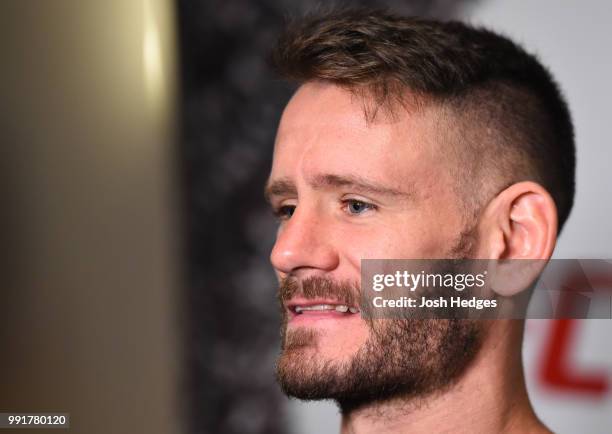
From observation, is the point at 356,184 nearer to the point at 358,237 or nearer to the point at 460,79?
the point at 358,237

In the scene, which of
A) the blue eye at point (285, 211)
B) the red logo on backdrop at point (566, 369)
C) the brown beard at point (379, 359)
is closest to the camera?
the brown beard at point (379, 359)

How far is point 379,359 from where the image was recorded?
1.10 meters

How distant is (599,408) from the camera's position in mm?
1481

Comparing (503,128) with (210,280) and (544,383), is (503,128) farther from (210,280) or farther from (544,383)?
(210,280)

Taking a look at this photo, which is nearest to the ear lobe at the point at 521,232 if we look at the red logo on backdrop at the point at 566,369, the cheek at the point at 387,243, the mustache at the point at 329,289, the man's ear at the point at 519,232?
the man's ear at the point at 519,232

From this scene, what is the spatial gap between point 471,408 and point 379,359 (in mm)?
164

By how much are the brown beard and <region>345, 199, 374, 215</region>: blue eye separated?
0.11m

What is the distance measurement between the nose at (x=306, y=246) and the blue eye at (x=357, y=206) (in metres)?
0.04

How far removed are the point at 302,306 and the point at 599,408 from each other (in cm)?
72

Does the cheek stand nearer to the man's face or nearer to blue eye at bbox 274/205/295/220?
the man's face

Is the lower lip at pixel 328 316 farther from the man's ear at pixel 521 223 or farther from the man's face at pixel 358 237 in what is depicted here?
the man's ear at pixel 521 223

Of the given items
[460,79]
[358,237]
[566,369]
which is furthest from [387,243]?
[566,369]

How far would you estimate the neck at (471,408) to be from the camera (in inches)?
44.3

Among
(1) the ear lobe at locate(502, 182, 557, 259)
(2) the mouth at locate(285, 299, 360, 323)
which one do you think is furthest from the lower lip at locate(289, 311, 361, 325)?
(1) the ear lobe at locate(502, 182, 557, 259)
